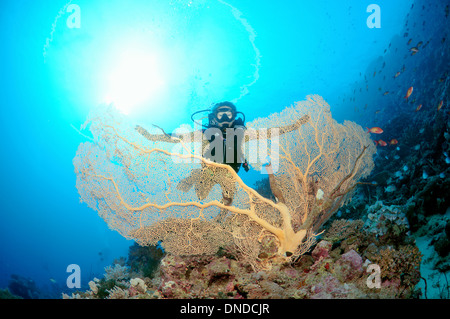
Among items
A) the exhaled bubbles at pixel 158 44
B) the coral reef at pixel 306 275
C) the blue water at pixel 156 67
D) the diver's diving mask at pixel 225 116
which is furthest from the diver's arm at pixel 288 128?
the exhaled bubbles at pixel 158 44

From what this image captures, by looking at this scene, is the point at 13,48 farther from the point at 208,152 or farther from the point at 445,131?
the point at 445,131

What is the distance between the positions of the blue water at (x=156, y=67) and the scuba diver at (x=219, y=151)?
5.71 metres

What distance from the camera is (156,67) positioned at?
30.9m

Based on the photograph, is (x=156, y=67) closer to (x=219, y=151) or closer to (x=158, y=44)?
(x=158, y=44)

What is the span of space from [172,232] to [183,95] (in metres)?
39.7

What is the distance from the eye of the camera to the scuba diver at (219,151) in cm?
368

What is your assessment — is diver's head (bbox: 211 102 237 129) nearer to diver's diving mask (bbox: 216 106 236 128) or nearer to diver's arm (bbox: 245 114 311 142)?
diver's diving mask (bbox: 216 106 236 128)

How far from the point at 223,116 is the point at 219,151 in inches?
44.4

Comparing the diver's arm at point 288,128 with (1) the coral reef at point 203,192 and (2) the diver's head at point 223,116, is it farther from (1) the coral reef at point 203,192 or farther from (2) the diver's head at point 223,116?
(2) the diver's head at point 223,116

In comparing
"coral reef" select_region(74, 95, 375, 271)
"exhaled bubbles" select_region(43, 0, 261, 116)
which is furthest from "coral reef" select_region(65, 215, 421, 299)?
"exhaled bubbles" select_region(43, 0, 261, 116)

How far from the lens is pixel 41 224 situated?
70375 millimetres

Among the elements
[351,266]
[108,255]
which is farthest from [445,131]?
[108,255]

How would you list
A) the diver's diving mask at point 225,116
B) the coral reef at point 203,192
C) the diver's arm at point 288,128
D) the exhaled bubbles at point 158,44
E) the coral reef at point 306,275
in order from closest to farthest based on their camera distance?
the coral reef at point 306,275 < the coral reef at point 203,192 < the diver's arm at point 288,128 < the diver's diving mask at point 225,116 < the exhaled bubbles at point 158,44

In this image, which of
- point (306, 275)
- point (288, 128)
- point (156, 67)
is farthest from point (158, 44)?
point (306, 275)
